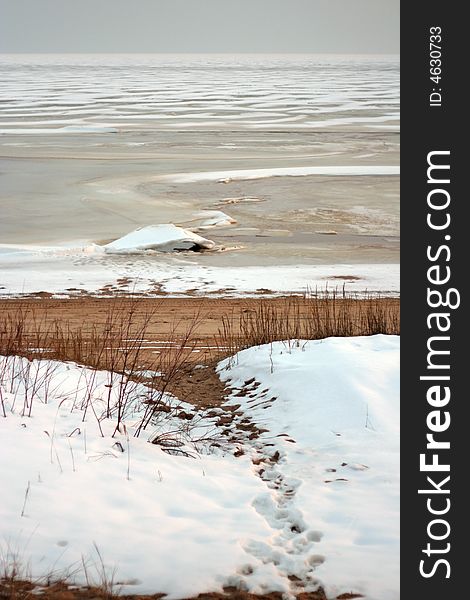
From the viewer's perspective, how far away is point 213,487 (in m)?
6.13

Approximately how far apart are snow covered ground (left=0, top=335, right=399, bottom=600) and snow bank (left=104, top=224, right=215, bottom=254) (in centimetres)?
1130

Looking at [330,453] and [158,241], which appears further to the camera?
[158,241]

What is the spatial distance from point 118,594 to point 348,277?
43.5ft

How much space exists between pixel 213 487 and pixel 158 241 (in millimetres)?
14244

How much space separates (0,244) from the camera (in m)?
20.4

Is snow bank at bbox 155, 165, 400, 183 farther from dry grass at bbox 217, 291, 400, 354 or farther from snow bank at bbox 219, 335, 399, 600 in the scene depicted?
snow bank at bbox 219, 335, 399, 600

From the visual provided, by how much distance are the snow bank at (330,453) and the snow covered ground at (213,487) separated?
15 millimetres

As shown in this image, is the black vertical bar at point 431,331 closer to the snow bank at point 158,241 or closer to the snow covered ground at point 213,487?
the snow covered ground at point 213,487

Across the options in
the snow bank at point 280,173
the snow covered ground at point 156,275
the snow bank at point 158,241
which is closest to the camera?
the snow covered ground at point 156,275

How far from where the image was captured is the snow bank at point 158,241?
1978cm

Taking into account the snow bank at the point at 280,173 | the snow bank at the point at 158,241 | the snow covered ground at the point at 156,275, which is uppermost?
the snow bank at the point at 280,173

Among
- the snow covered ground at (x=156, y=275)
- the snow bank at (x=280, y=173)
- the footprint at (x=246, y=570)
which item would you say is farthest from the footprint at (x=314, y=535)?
the snow bank at (x=280, y=173)

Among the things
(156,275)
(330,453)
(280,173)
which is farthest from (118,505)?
(280,173)

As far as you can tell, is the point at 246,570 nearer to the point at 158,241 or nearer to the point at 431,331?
the point at 431,331
